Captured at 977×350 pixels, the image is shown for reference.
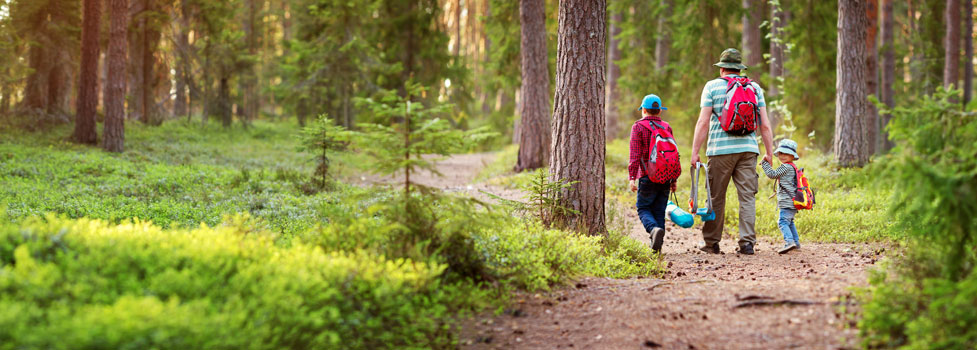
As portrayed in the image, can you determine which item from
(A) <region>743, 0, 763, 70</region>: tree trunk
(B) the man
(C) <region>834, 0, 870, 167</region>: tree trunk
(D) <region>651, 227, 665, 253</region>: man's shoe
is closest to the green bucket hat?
(B) the man

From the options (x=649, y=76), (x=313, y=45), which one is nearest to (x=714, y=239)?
(x=649, y=76)

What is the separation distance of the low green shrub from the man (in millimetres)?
4006

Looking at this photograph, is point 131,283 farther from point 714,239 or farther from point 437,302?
point 714,239

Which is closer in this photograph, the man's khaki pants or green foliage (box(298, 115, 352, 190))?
the man's khaki pants

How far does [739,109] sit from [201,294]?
5755mm

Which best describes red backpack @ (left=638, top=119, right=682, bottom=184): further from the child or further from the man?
the man

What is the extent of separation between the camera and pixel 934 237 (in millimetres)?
3912

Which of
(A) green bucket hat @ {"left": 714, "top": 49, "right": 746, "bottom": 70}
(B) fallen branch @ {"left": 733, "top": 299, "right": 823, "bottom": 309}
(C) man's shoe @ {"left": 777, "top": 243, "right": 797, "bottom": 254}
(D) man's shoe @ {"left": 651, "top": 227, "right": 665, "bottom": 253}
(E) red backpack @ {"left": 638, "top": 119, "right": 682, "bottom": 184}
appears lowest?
(C) man's shoe @ {"left": 777, "top": 243, "right": 797, "bottom": 254}

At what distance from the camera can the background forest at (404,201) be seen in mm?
3270

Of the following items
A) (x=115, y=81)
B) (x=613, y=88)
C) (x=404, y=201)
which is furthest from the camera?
(x=613, y=88)

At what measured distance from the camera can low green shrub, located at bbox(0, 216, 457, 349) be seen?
273 centimetres

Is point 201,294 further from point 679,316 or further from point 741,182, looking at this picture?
point 741,182

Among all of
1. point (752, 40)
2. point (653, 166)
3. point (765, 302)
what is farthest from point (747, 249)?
point (752, 40)

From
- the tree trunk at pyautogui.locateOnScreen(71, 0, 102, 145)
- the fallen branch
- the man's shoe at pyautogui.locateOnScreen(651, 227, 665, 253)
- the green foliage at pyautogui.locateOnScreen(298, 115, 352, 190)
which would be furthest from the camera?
the tree trunk at pyautogui.locateOnScreen(71, 0, 102, 145)
